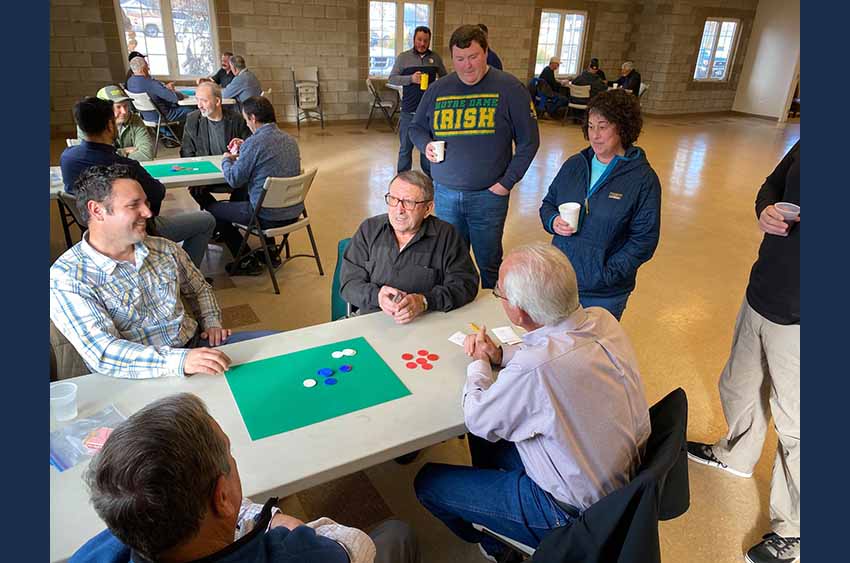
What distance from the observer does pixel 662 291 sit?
4023 mm

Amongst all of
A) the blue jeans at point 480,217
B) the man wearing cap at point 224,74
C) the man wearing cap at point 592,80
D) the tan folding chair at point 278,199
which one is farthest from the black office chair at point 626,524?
the man wearing cap at point 592,80

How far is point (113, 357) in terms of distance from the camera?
1.60 metres

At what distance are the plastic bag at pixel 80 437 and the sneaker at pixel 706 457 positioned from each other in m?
2.23

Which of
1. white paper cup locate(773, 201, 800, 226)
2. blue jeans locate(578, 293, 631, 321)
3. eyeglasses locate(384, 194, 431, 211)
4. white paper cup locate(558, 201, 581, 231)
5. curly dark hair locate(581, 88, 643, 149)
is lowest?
blue jeans locate(578, 293, 631, 321)

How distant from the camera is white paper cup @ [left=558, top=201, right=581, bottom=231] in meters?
2.29

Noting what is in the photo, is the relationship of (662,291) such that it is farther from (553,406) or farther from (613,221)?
(553,406)

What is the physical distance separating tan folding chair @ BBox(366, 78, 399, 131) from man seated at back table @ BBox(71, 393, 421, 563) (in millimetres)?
9747

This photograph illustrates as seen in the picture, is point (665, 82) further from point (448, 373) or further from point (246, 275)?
point (448, 373)

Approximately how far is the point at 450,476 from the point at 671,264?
3.57 m

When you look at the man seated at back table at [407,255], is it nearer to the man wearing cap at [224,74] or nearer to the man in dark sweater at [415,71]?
the man in dark sweater at [415,71]

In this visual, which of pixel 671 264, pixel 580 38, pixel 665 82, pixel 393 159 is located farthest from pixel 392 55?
pixel 671 264

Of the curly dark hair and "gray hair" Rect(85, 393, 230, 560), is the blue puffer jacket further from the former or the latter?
"gray hair" Rect(85, 393, 230, 560)

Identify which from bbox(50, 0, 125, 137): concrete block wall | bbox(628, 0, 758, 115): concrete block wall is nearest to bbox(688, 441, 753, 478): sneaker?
bbox(50, 0, 125, 137): concrete block wall

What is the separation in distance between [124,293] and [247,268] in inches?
89.6
